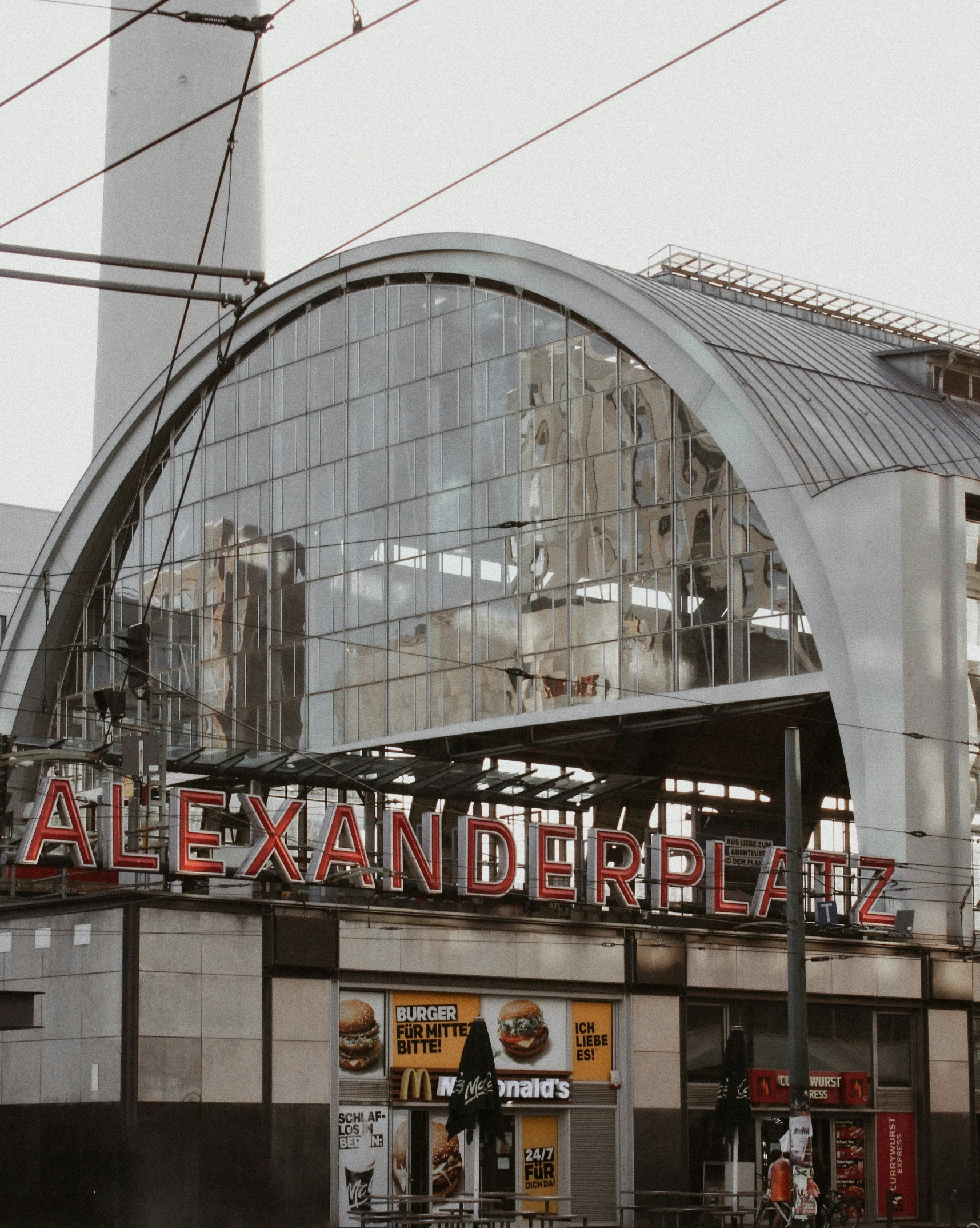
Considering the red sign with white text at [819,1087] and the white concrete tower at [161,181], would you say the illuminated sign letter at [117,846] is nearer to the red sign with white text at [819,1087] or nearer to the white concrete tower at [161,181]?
the red sign with white text at [819,1087]

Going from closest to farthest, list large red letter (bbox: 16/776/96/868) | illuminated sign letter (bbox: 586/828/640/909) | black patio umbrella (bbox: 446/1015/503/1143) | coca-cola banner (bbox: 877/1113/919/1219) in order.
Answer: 1. black patio umbrella (bbox: 446/1015/503/1143)
2. large red letter (bbox: 16/776/96/868)
3. illuminated sign letter (bbox: 586/828/640/909)
4. coca-cola banner (bbox: 877/1113/919/1219)

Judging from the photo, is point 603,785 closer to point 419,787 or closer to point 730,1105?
point 419,787

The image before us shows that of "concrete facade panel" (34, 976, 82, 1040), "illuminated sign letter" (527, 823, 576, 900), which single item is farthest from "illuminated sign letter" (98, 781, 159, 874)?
"illuminated sign letter" (527, 823, 576, 900)

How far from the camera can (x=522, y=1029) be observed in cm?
3472

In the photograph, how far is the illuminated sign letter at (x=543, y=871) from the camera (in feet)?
117

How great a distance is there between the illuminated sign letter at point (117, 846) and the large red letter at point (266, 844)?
1.63 meters

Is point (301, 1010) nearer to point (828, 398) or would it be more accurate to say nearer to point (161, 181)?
point (828, 398)

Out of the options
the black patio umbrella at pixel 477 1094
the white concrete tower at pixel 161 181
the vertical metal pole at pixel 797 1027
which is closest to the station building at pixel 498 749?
the black patio umbrella at pixel 477 1094

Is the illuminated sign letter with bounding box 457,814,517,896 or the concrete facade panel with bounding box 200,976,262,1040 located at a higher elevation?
the illuminated sign letter with bounding box 457,814,517,896

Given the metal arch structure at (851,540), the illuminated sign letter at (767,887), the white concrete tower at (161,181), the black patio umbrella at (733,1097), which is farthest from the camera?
the white concrete tower at (161,181)

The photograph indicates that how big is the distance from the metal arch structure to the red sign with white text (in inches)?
167

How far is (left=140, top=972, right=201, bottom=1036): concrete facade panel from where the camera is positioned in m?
29.8

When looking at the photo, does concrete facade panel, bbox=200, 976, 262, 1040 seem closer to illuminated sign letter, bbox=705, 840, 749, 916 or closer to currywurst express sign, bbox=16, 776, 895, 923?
currywurst express sign, bbox=16, 776, 895, 923

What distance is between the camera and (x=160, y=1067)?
97.8ft
